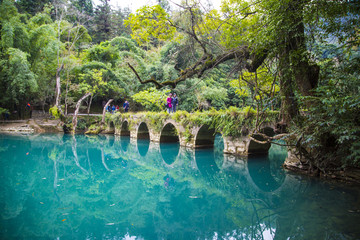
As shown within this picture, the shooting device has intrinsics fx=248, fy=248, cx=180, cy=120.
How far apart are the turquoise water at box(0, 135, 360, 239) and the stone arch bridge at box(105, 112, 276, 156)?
189 cm

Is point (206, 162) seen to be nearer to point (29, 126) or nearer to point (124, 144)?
point (124, 144)

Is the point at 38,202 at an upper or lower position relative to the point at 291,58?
lower

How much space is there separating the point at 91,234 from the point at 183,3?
194 inches

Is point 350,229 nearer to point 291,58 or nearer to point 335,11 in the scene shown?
point 291,58

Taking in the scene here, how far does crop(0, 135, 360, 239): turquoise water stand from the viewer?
13.2 ft

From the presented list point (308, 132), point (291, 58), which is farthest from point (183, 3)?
point (308, 132)

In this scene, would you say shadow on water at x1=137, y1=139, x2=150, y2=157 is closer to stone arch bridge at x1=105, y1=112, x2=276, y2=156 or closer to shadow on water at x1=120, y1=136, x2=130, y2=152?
shadow on water at x1=120, y1=136, x2=130, y2=152

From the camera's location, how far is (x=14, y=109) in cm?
2420

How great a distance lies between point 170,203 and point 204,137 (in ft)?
28.0

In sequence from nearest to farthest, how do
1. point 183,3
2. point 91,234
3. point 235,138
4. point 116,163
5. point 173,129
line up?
point 91,234 → point 183,3 → point 116,163 → point 235,138 → point 173,129

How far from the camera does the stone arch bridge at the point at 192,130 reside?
10.8 metres

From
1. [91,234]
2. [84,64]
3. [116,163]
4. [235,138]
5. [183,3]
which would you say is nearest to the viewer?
[91,234]

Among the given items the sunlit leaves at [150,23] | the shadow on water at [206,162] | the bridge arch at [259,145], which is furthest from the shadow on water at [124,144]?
the sunlit leaves at [150,23]

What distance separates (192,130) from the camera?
44.1 ft
